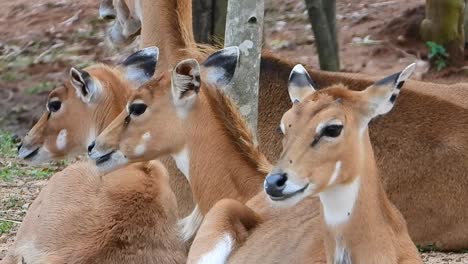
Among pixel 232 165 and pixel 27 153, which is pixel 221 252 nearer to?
pixel 232 165

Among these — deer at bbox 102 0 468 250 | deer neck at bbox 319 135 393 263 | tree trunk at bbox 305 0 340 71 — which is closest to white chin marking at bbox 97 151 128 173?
deer neck at bbox 319 135 393 263

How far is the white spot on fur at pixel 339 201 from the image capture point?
18.0 feet

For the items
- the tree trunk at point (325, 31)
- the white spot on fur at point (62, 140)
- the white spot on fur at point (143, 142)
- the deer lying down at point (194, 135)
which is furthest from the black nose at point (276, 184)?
the tree trunk at point (325, 31)

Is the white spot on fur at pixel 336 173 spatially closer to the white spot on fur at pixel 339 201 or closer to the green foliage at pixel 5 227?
the white spot on fur at pixel 339 201

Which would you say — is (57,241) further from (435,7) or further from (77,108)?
(435,7)

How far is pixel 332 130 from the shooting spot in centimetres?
540

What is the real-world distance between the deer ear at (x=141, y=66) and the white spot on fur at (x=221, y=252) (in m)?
1.60

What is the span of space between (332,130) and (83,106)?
2.58 m

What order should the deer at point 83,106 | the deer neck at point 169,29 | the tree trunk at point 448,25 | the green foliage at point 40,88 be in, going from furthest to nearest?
the green foliage at point 40,88
the tree trunk at point 448,25
the deer neck at point 169,29
the deer at point 83,106

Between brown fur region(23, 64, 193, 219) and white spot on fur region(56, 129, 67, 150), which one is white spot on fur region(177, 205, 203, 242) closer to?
brown fur region(23, 64, 193, 219)

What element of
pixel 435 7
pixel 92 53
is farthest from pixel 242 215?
pixel 92 53

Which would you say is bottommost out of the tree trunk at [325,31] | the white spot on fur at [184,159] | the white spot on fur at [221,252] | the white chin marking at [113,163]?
the tree trunk at [325,31]

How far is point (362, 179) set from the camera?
217 inches

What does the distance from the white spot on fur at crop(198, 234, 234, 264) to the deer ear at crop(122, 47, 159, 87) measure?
5.23 feet
